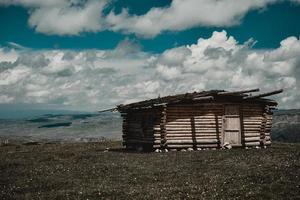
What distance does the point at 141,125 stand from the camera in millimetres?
42656

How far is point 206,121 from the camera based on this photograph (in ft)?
131

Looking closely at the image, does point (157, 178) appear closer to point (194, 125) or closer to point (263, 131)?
point (194, 125)

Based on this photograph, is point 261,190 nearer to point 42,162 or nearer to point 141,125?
point 42,162

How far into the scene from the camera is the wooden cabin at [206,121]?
1538 inches

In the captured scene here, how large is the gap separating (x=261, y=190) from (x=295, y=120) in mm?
138053

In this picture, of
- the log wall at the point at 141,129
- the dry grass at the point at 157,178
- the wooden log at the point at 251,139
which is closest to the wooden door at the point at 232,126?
the wooden log at the point at 251,139

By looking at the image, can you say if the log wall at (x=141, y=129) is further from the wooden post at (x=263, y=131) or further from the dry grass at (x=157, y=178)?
the wooden post at (x=263, y=131)

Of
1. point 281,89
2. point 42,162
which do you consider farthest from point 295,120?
point 42,162

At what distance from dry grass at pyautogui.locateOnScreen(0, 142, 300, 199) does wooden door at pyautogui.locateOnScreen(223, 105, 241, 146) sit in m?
8.55

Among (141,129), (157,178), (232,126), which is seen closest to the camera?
(157,178)

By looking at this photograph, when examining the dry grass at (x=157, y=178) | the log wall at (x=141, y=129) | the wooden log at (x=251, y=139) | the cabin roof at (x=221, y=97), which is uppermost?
the cabin roof at (x=221, y=97)

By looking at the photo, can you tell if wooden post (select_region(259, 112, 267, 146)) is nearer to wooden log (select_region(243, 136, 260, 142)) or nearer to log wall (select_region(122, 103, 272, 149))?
log wall (select_region(122, 103, 272, 149))

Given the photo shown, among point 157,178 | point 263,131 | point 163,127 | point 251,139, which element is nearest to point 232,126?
point 251,139

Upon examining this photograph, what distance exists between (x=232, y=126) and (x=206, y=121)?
2649 millimetres
